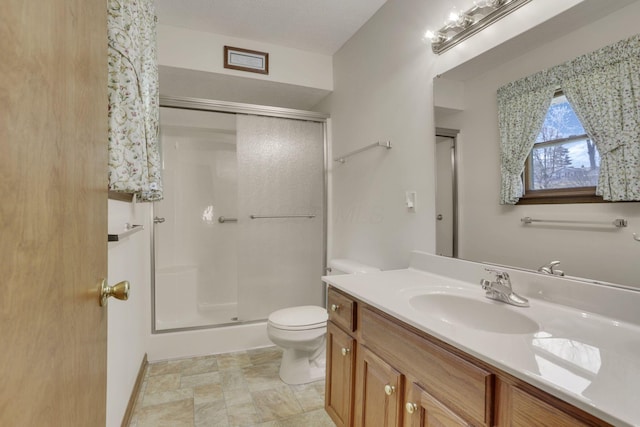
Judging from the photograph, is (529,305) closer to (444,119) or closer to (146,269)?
(444,119)

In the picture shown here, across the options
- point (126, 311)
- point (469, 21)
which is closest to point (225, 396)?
point (126, 311)

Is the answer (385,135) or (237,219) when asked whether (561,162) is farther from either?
(237,219)

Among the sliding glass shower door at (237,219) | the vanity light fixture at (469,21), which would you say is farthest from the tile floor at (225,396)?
the vanity light fixture at (469,21)

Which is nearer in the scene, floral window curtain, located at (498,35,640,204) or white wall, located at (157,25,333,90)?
floral window curtain, located at (498,35,640,204)

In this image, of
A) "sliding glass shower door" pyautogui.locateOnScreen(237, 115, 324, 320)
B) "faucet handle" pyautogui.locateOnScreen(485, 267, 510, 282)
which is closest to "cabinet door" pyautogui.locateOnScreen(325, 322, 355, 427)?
A: "faucet handle" pyautogui.locateOnScreen(485, 267, 510, 282)

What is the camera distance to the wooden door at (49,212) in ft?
1.16

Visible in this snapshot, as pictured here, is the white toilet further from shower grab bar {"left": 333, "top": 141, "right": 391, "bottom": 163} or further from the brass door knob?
the brass door knob

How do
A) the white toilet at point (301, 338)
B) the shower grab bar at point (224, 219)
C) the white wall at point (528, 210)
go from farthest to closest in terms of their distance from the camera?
the shower grab bar at point (224, 219), the white toilet at point (301, 338), the white wall at point (528, 210)

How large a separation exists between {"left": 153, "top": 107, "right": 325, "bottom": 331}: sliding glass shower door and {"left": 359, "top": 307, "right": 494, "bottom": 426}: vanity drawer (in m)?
1.63

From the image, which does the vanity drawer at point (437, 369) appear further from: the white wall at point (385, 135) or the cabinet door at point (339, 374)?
the white wall at point (385, 135)

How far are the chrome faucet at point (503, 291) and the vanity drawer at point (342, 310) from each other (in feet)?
1.70

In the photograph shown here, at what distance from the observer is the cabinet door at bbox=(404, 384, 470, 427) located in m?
0.83

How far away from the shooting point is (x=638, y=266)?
2.97 ft

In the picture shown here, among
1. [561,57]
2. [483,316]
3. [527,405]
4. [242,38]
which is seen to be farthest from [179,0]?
[527,405]
